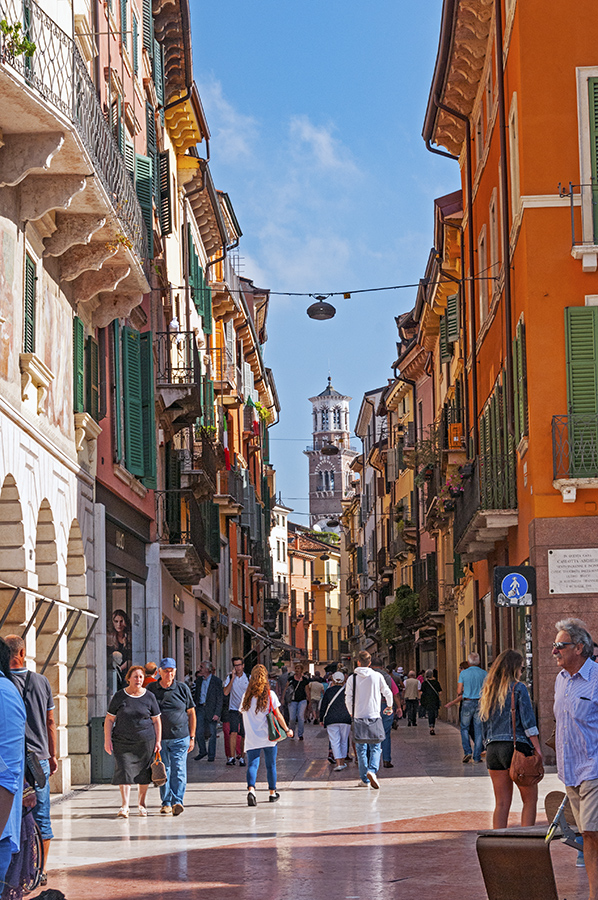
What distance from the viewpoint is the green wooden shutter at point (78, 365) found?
1995 cm

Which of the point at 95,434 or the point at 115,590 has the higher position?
the point at 95,434

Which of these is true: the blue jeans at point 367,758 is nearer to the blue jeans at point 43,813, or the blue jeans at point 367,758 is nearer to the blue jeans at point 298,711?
the blue jeans at point 43,813

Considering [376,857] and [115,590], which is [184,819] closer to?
[376,857]

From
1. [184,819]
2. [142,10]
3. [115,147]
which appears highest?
[142,10]

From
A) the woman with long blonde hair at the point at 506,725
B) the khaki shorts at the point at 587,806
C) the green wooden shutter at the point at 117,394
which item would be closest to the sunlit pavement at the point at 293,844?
the woman with long blonde hair at the point at 506,725

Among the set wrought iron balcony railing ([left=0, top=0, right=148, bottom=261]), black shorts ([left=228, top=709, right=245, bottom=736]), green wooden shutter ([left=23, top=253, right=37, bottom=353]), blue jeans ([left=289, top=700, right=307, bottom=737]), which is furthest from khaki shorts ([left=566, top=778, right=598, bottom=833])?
blue jeans ([left=289, top=700, right=307, bottom=737])

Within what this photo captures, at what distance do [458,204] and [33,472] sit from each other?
65.2 ft

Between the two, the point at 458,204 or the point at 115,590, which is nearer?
the point at 115,590

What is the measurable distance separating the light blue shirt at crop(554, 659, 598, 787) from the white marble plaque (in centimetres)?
1280

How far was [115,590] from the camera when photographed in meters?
23.8

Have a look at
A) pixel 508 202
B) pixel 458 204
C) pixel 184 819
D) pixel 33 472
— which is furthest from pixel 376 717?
pixel 458 204

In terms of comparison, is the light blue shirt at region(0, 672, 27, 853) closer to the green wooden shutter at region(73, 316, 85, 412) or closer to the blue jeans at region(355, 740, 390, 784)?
the blue jeans at region(355, 740, 390, 784)

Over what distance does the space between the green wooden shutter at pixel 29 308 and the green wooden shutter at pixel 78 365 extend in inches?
109

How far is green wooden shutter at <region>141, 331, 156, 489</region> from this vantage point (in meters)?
25.4
